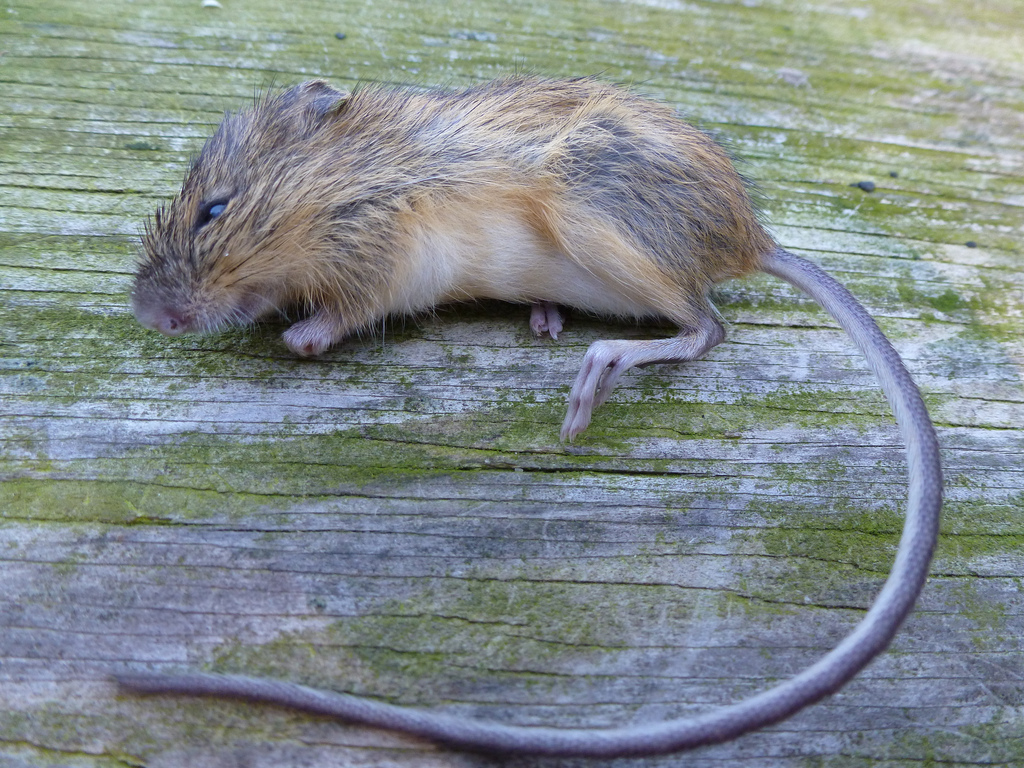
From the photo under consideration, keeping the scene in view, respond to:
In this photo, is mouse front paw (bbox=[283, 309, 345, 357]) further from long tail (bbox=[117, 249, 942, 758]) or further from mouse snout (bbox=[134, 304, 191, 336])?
long tail (bbox=[117, 249, 942, 758])

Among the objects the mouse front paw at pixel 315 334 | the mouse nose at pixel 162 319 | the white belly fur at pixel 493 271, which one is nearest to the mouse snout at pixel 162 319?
the mouse nose at pixel 162 319

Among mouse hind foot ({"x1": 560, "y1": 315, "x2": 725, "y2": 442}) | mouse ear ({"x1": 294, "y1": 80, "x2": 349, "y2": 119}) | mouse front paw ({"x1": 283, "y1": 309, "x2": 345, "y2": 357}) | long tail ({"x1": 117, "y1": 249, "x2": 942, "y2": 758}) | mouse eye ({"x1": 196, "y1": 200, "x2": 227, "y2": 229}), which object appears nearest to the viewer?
long tail ({"x1": 117, "y1": 249, "x2": 942, "y2": 758})

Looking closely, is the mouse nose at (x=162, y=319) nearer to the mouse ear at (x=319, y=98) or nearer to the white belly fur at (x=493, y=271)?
the white belly fur at (x=493, y=271)

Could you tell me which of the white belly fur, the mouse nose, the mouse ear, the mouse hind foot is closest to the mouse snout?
the mouse nose

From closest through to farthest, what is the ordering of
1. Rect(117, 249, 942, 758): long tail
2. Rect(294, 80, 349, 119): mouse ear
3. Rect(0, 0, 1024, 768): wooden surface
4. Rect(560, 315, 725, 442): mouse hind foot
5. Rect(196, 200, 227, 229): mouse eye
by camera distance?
Rect(117, 249, 942, 758): long tail < Rect(0, 0, 1024, 768): wooden surface < Rect(560, 315, 725, 442): mouse hind foot < Rect(196, 200, 227, 229): mouse eye < Rect(294, 80, 349, 119): mouse ear

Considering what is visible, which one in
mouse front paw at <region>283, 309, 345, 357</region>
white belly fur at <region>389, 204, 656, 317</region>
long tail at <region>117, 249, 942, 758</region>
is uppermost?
white belly fur at <region>389, 204, 656, 317</region>
